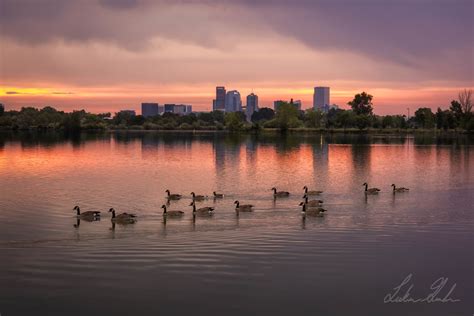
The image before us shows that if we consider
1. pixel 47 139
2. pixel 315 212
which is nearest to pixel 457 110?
pixel 47 139

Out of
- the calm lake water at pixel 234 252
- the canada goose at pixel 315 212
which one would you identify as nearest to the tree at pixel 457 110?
the calm lake water at pixel 234 252

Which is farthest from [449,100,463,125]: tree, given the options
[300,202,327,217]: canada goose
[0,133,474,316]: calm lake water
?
[300,202,327,217]: canada goose

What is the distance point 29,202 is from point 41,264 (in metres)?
15.7

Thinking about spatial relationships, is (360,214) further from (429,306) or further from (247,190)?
(429,306)

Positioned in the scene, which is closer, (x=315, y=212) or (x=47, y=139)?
(x=315, y=212)

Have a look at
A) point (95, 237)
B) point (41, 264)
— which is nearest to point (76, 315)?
point (41, 264)
